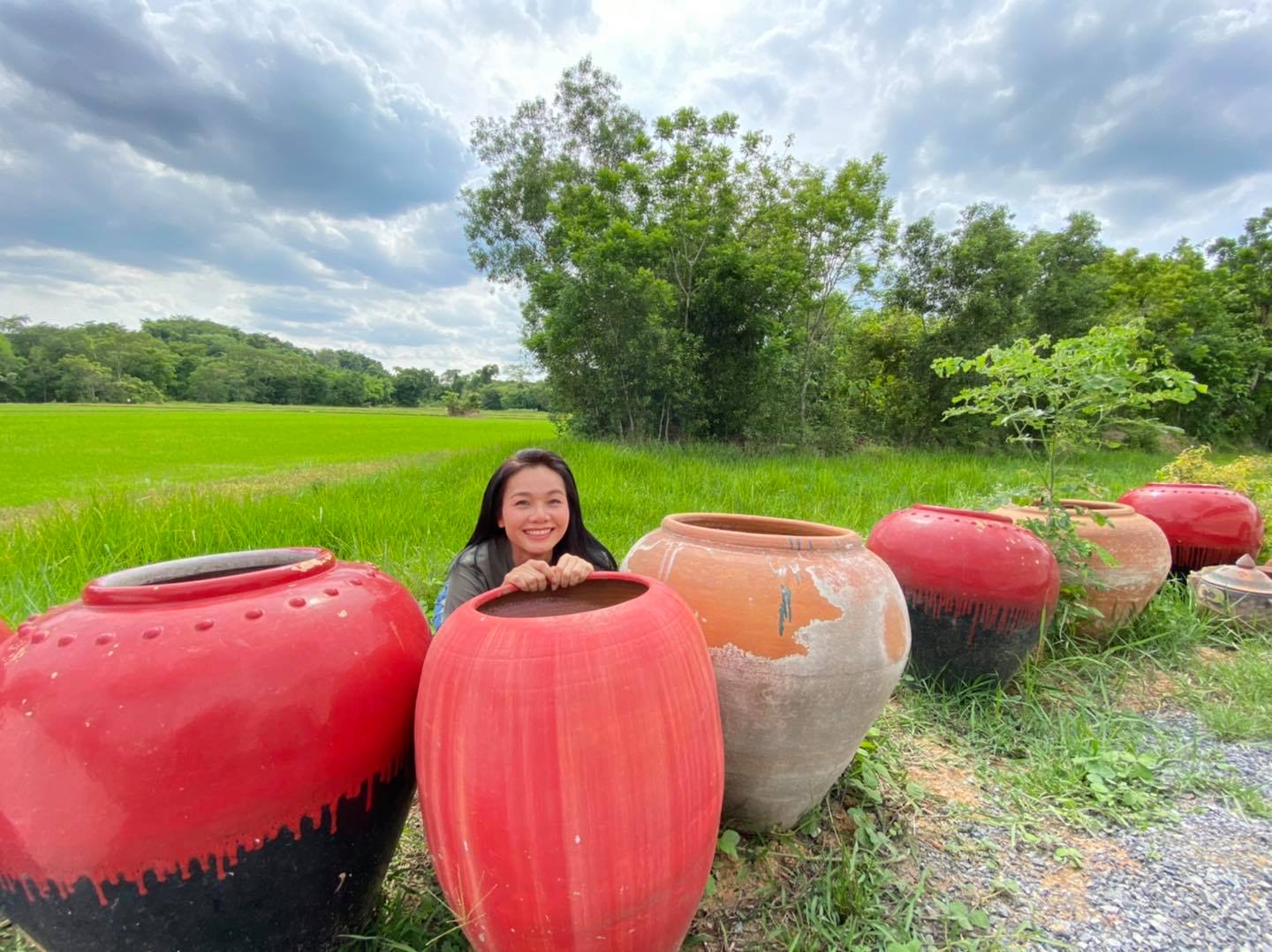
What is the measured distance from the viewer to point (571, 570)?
1.46 meters

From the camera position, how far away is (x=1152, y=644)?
3293 millimetres

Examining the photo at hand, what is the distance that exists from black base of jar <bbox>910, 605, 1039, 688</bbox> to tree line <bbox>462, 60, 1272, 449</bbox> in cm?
892

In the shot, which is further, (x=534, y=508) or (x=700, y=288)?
(x=700, y=288)

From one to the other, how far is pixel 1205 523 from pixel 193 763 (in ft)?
18.1

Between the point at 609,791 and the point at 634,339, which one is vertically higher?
the point at 634,339

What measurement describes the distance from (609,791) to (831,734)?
914 millimetres

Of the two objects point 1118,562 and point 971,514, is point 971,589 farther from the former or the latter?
point 1118,562

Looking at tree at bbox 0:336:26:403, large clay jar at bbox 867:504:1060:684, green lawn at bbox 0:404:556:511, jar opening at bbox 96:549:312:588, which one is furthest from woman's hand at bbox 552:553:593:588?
tree at bbox 0:336:26:403

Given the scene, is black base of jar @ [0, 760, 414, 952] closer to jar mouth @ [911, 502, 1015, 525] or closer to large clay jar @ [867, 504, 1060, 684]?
large clay jar @ [867, 504, 1060, 684]

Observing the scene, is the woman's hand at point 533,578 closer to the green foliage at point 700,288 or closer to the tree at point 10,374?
the green foliage at point 700,288

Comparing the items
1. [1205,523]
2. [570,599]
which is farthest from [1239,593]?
[570,599]

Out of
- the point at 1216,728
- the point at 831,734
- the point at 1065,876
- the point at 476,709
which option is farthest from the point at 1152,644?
the point at 476,709

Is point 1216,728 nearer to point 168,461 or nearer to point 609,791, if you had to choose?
point 609,791

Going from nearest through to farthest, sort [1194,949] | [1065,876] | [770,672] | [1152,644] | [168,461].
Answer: [1194,949] → [770,672] → [1065,876] → [1152,644] → [168,461]
